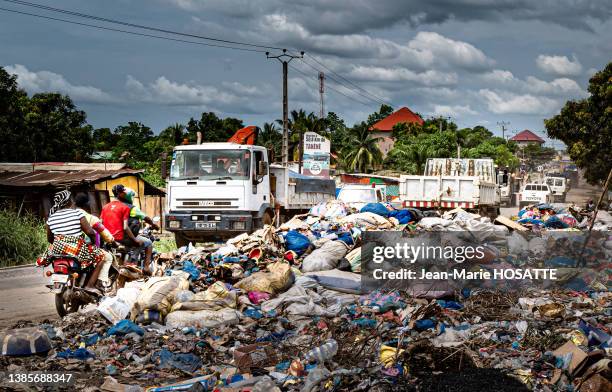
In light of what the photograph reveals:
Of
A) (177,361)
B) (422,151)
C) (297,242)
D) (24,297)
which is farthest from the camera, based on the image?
(422,151)

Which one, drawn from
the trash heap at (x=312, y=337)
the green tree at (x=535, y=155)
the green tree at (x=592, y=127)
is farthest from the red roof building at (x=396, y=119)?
the trash heap at (x=312, y=337)

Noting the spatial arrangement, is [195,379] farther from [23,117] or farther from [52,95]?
[52,95]

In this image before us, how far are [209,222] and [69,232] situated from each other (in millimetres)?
7851

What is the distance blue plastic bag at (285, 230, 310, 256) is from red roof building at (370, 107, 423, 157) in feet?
335

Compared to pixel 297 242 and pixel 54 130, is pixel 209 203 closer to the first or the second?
pixel 297 242

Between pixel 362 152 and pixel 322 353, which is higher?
pixel 362 152

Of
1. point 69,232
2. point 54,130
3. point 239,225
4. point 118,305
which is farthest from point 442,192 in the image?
point 54,130

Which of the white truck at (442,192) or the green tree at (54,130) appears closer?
the white truck at (442,192)

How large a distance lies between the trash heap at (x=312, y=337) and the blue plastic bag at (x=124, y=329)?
1 cm

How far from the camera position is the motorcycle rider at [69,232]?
Result: 27.5 ft

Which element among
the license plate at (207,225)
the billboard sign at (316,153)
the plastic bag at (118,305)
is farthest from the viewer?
the billboard sign at (316,153)

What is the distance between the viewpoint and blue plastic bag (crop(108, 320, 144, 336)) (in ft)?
24.9

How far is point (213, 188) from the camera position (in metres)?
16.1

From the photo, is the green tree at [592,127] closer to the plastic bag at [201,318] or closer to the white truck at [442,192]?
the white truck at [442,192]
